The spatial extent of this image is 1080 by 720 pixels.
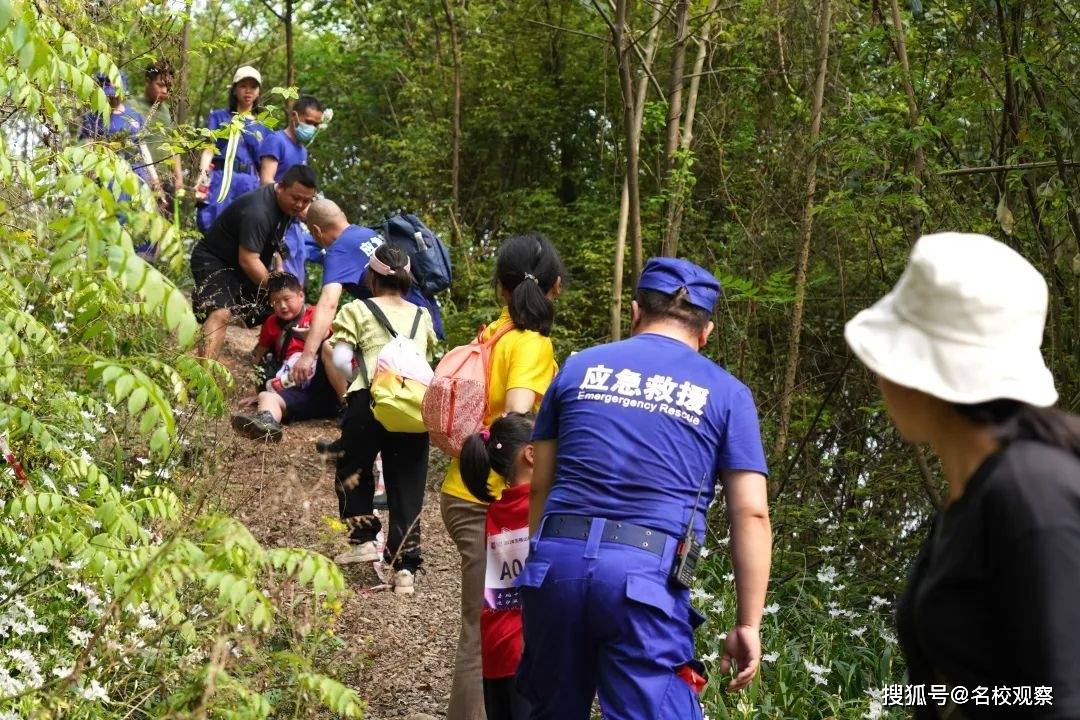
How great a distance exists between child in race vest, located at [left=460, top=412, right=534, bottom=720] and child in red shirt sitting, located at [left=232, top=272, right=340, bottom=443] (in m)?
4.35

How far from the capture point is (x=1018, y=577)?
76.2 inches

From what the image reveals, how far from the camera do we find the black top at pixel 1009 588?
189 cm

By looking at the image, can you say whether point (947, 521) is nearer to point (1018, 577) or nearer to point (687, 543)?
point (1018, 577)

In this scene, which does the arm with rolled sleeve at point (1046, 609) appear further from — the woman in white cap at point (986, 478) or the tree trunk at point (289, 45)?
the tree trunk at point (289, 45)

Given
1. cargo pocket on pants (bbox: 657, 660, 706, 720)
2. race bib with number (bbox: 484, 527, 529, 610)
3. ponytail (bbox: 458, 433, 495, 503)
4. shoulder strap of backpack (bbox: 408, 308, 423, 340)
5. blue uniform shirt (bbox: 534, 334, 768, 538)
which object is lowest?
cargo pocket on pants (bbox: 657, 660, 706, 720)

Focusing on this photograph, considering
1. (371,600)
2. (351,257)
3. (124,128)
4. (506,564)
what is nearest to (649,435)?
(506,564)

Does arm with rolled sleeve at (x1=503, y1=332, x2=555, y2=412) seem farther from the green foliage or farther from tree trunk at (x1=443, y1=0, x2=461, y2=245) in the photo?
tree trunk at (x1=443, y1=0, x2=461, y2=245)

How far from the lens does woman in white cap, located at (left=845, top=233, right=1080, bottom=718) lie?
1.91 m

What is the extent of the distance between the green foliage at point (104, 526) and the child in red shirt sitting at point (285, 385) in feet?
7.70

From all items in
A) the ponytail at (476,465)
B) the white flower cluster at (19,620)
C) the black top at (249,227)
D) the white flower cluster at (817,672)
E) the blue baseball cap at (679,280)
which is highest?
the black top at (249,227)

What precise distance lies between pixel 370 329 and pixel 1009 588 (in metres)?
5.03

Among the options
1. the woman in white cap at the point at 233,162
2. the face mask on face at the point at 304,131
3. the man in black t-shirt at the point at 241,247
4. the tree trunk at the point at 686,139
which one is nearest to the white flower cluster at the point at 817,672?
the tree trunk at the point at 686,139

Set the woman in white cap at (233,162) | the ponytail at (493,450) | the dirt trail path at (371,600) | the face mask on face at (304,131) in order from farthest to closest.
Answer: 1. the face mask on face at (304,131)
2. the woman in white cap at (233,162)
3. the dirt trail path at (371,600)
4. the ponytail at (493,450)

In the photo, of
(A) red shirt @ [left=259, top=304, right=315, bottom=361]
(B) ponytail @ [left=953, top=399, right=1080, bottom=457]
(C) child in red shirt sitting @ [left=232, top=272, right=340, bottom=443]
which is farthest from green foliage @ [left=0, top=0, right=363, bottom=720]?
(A) red shirt @ [left=259, top=304, right=315, bottom=361]
